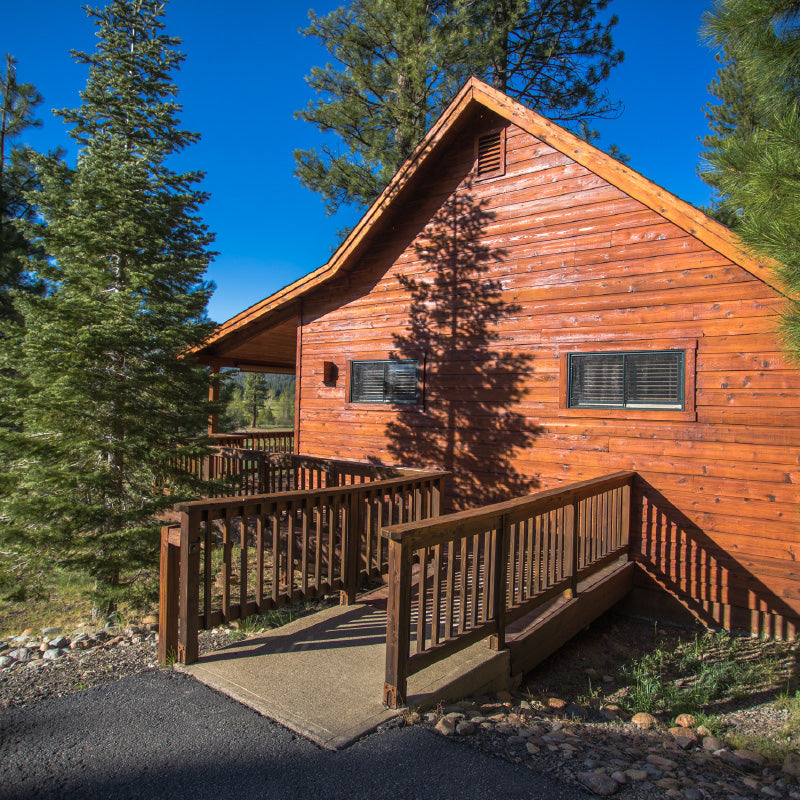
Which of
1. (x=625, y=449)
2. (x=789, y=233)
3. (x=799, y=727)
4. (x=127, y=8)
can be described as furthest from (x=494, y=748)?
(x=127, y=8)

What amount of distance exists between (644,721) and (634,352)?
3723 millimetres

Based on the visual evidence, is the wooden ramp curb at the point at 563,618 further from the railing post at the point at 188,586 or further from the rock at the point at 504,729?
the railing post at the point at 188,586

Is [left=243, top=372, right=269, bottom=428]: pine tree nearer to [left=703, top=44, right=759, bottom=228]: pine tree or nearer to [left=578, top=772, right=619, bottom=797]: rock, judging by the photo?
[left=703, top=44, right=759, bottom=228]: pine tree

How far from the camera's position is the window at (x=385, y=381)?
8.21 metres

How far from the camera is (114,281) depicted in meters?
6.16

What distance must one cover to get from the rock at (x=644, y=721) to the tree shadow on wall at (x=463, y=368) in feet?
10.7

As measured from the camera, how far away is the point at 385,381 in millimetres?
8500

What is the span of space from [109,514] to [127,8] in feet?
37.7

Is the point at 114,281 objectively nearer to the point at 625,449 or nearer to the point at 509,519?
the point at 509,519

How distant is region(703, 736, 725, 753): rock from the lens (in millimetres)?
3339

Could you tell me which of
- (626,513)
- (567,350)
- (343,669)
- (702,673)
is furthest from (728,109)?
(343,669)

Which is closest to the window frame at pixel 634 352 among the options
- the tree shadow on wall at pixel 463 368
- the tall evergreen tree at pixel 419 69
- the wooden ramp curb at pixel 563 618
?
the tree shadow on wall at pixel 463 368

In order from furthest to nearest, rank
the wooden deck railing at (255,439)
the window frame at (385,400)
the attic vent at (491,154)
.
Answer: the wooden deck railing at (255,439), the window frame at (385,400), the attic vent at (491,154)

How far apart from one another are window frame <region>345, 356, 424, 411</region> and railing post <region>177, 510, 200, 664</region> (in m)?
4.71
